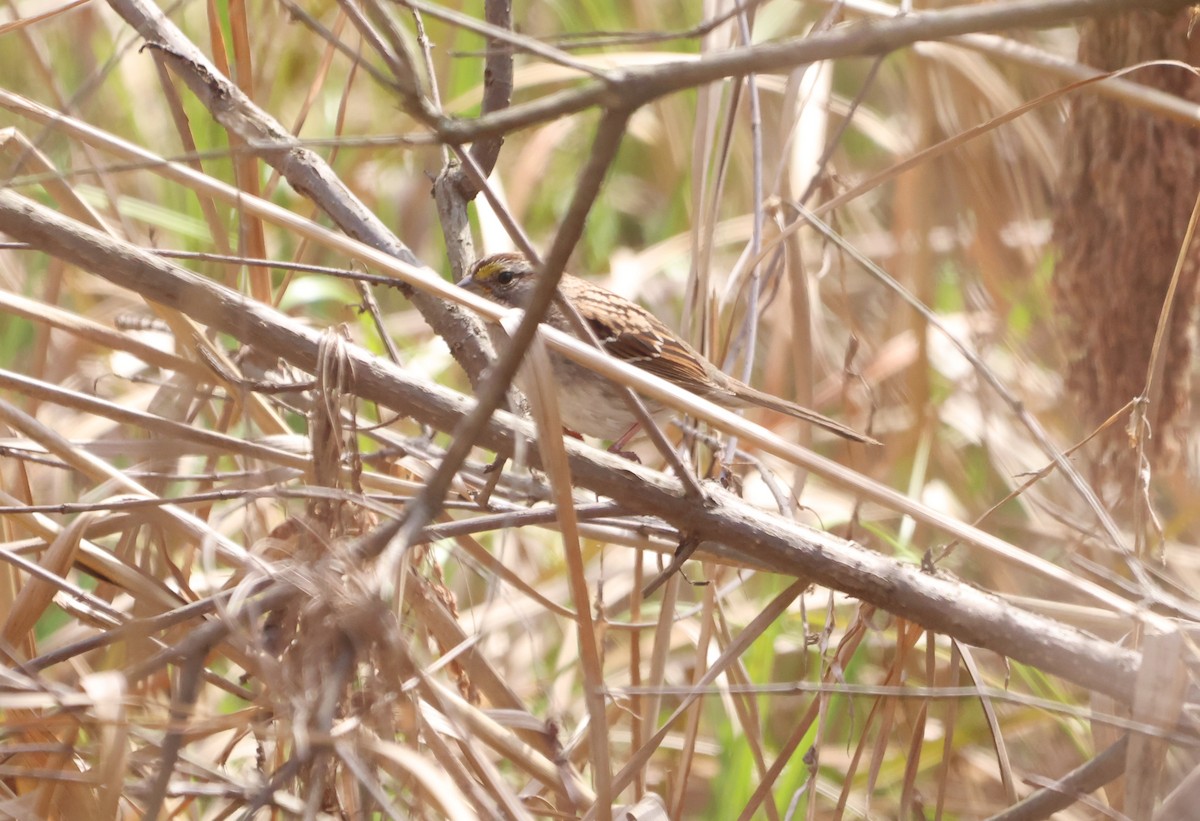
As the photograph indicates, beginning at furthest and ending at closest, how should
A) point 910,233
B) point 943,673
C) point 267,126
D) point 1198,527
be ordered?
1. point 910,233
2. point 1198,527
3. point 943,673
4. point 267,126

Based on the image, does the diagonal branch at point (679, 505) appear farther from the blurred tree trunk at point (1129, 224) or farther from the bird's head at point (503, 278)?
the blurred tree trunk at point (1129, 224)

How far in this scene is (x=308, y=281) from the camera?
3.67 meters

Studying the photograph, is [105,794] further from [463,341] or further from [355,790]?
[463,341]

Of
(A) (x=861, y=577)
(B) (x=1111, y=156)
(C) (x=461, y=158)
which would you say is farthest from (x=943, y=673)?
(C) (x=461, y=158)

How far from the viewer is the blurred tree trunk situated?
8.52 ft

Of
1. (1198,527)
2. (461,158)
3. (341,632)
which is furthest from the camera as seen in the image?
(1198,527)

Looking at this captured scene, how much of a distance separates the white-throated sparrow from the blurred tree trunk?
0.76 meters

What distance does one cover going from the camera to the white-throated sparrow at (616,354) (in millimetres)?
2805

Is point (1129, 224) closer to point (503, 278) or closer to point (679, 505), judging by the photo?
point (503, 278)

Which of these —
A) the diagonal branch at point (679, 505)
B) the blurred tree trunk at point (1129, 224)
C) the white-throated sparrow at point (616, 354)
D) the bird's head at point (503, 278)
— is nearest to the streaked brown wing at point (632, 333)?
the white-throated sparrow at point (616, 354)

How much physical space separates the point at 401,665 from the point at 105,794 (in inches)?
14.1

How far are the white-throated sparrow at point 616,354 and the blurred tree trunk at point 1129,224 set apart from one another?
755 millimetres

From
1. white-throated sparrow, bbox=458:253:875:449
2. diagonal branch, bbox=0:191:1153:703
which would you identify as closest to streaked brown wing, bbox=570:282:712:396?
white-throated sparrow, bbox=458:253:875:449

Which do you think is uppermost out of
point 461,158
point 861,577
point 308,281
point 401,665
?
point 308,281
